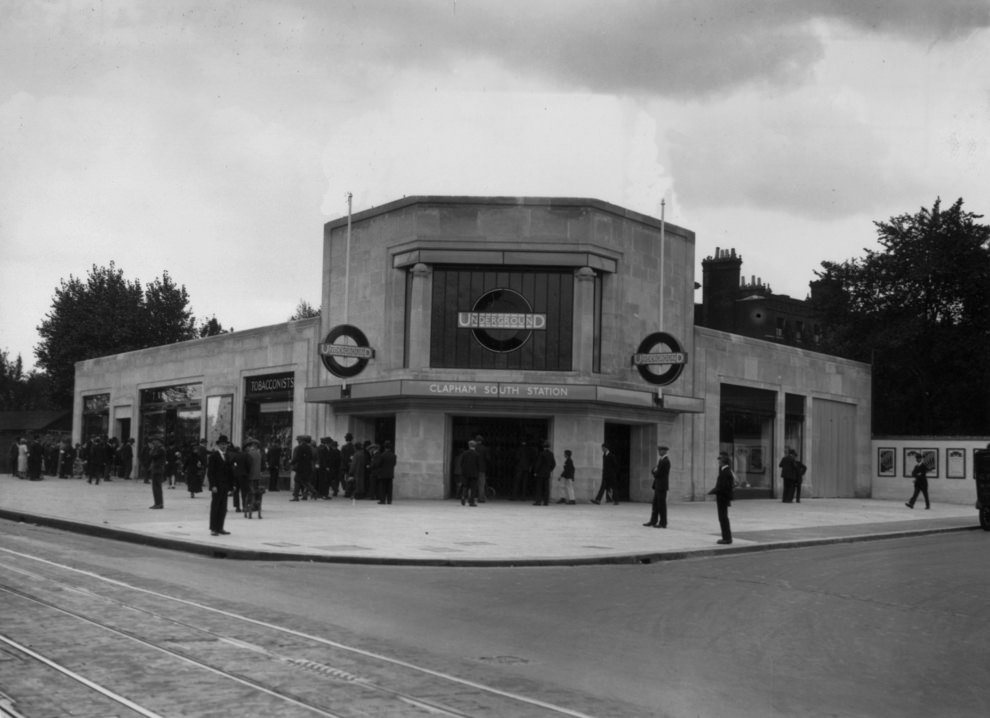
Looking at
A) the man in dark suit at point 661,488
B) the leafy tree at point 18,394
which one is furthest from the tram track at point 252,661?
the leafy tree at point 18,394

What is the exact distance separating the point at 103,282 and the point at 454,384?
48.4m

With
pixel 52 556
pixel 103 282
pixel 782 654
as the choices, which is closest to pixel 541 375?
pixel 52 556

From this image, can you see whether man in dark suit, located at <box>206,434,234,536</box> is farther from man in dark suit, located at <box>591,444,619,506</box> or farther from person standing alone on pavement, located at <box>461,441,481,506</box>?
man in dark suit, located at <box>591,444,619,506</box>

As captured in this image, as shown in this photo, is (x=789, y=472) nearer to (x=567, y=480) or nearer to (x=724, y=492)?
(x=567, y=480)

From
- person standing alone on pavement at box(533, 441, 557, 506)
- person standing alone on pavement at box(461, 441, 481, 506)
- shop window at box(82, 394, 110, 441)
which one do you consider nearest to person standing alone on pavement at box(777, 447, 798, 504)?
person standing alone on pavement at box(533, 441, 557, 506)

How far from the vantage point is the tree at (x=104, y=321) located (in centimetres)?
6850

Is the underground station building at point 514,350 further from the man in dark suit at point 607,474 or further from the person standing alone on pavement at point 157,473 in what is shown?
the person standing alone on pavement at point 157,473

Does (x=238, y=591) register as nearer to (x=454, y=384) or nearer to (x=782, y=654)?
(x=782, y=654)

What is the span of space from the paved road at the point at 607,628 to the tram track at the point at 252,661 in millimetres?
46

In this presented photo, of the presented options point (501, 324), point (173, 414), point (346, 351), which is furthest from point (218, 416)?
point (501, 324)

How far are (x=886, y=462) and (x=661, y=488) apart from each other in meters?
23.6

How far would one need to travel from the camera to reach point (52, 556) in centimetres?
1493

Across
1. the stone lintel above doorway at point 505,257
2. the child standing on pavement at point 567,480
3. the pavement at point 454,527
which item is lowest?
the pavement at point 454,527

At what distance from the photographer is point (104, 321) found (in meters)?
68.7
